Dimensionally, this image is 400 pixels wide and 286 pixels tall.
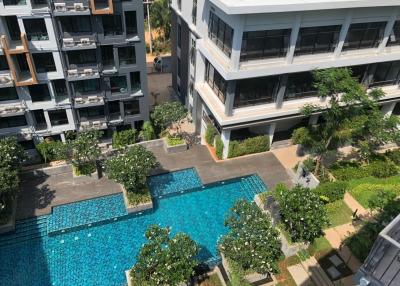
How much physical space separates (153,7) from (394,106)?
41414mm

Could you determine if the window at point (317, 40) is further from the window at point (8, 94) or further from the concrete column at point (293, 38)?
the window at point (8, 94)

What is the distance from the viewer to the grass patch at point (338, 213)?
2788 centimetres

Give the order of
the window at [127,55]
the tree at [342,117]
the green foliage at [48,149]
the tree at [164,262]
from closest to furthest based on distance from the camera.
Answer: the tree at [164,262]
the tree at [342,117]
the window at [127,55]
the green foliage at [48,149]

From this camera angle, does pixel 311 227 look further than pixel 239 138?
No

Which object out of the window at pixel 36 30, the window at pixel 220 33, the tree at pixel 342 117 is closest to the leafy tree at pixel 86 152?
the window at pixel 36 30

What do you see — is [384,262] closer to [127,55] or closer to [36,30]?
[127,55]

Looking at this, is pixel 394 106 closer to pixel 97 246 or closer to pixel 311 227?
pixel 311 227

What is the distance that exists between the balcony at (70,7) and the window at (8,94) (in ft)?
29.3

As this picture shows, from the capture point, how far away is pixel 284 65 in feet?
99.7

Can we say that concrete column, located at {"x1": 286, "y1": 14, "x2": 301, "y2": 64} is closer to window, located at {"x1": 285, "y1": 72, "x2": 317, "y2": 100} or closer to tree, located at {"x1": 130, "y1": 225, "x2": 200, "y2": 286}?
window, located at {"x1": 285, "y1": 72, "x2": 317, "y2": 100}

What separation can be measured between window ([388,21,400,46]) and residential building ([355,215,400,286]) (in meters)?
28.8

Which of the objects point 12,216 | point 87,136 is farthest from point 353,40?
point 12,216

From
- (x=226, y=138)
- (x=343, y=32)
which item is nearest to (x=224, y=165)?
(x=226, y=138)

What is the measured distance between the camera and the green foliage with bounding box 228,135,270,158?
34838 millimetres
